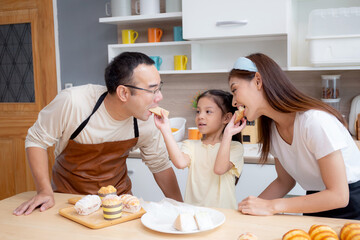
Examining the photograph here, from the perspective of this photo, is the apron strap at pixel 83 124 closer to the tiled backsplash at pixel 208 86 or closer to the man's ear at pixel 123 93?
the man's ear at pixel 123 93

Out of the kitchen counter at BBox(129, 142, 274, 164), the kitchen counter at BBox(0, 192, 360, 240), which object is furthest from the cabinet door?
the kitchen counter at BBox(0, 192, 360, 240)

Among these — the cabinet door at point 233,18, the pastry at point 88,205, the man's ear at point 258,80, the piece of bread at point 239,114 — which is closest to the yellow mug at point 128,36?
the cabinet door at point 233,18

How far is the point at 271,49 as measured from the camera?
301 centimetres

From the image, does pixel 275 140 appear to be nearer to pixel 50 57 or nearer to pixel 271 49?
pixel 271 49

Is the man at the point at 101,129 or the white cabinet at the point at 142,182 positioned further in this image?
the white cabinet at the point at 142,182

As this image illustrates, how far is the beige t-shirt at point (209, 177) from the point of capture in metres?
1.89

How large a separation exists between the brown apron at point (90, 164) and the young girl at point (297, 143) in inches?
25.3

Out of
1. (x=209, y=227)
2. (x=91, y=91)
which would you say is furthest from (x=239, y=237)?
(x=91, y=91)

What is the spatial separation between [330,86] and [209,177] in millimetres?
1425

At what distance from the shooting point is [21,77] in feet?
12.5

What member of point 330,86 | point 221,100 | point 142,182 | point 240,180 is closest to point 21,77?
point 142,182

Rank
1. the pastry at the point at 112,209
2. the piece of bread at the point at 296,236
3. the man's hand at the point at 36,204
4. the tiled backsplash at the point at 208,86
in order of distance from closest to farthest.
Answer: the piece of bread at the point at 296,236 → the pastry at the point at 112,209 → the man's hand at the point at 36,204 → the tiled backsplash at the point at 208,86

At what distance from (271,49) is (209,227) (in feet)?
6.84

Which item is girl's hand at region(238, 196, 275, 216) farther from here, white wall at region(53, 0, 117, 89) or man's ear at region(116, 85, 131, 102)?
white wall at region(53, 0, 117, 89)
